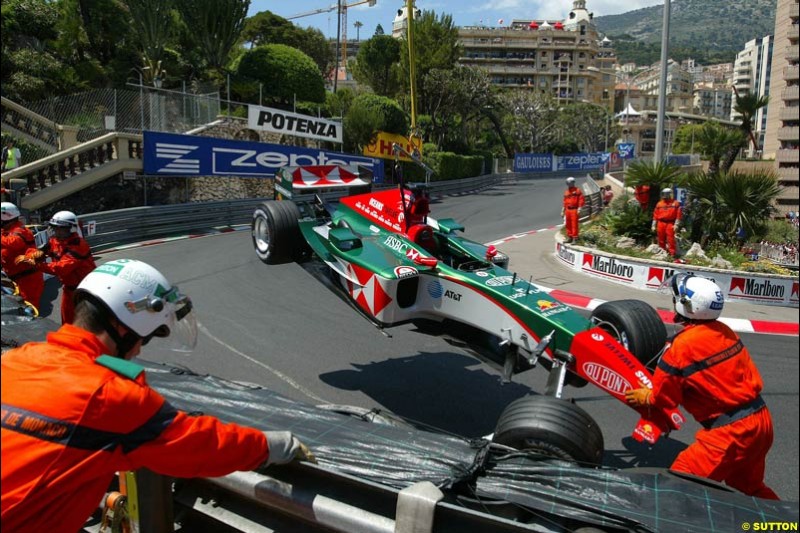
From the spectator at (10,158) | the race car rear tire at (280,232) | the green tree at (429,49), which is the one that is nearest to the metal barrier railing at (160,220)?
the spectator at (10,158)

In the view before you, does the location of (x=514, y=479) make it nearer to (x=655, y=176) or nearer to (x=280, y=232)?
(x=280, y=232)

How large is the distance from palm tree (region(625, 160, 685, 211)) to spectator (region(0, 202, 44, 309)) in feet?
41.5

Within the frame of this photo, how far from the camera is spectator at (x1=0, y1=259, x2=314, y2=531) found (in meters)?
1.92

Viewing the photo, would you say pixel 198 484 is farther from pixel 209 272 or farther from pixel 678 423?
pixel 209 272

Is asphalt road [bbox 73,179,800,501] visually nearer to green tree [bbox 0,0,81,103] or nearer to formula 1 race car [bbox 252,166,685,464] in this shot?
formula 1 race car [bbox 252,166,685,464]

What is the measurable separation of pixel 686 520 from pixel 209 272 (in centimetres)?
1131

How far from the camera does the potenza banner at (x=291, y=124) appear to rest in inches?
880

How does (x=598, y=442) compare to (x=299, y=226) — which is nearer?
(x=598, y=442)

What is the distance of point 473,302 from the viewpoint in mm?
6039

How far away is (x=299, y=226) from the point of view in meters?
7.35

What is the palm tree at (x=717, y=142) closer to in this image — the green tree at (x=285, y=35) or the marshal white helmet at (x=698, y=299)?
the marshal white helmet at (x=698, y=299)

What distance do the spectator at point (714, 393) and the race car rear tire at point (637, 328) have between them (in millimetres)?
1850

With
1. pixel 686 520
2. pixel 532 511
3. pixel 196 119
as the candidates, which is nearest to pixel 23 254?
pixel 532 511

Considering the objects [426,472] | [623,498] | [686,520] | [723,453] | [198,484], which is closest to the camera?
[686,520]
